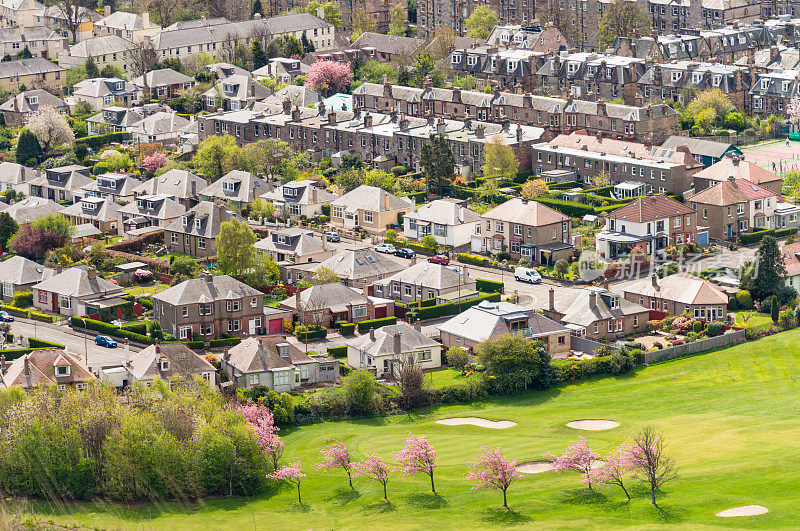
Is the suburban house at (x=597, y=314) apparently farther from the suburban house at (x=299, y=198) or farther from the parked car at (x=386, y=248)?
the suburban house at (x=299, y=198)

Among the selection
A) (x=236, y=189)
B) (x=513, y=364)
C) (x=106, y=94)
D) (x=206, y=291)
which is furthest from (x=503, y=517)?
(x=106, y=94)

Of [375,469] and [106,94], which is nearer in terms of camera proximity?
[375,469]

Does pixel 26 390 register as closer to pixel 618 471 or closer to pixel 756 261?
pixel 618 471

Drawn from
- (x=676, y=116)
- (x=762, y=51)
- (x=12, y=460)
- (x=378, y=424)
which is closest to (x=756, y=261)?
(x=378, y=424)

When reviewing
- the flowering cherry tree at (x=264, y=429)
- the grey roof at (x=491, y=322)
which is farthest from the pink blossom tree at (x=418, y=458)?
the grey roof at (x=491, y=322)

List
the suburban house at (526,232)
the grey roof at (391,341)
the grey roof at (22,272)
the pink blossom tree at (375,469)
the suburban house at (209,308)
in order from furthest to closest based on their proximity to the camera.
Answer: the suburban house at (526,232) < the grey roof at (22,272) < the suburban house at (209,308) < the grey roof at (391,341) < the pink blossom tree at (375,469)

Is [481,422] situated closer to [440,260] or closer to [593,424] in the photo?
[593,424]
